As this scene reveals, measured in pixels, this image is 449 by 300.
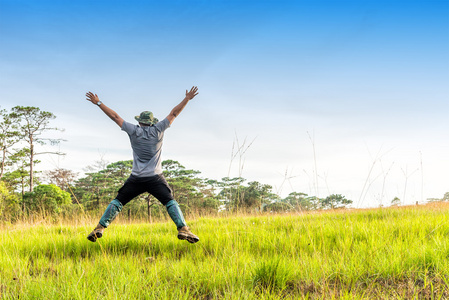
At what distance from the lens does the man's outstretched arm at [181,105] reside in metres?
5.64

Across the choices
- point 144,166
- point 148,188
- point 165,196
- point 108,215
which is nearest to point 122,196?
point 108,215

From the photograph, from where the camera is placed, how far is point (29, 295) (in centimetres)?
309

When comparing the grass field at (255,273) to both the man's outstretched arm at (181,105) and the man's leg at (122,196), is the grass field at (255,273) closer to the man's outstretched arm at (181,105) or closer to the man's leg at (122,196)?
the man's leg at (122,196)

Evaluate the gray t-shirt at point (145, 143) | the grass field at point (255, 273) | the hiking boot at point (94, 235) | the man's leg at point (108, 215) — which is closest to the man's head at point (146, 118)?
the gray t-shirt at point (145, 143)

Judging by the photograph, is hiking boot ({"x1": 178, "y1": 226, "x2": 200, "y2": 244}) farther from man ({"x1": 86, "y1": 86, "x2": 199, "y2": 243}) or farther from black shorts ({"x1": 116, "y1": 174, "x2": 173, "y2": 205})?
black shorts ({"x1": 116, "y1": 174, "x2": 173, "y2": 205})

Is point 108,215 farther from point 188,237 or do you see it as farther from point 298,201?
point 298,201

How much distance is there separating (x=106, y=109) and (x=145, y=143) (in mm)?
1041

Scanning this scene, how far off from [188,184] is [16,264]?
3712 centimetres

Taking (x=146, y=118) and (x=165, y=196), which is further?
(x=146, y=118)

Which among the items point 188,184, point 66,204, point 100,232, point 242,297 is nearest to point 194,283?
point 242,297

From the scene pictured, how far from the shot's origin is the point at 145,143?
5.50 m

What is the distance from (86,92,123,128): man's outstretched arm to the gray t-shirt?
0.65ft

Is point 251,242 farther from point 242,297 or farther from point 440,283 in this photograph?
point 440,283

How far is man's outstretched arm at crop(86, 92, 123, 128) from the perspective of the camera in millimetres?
5688
